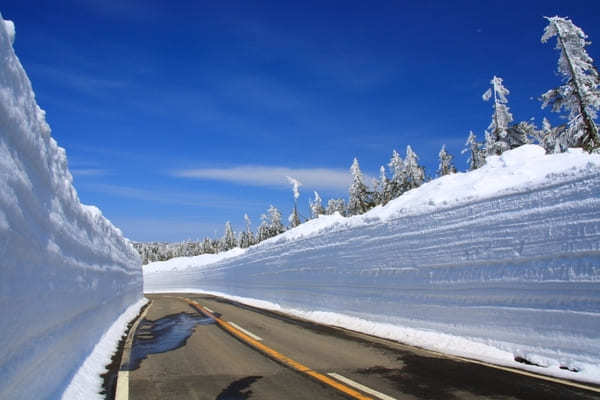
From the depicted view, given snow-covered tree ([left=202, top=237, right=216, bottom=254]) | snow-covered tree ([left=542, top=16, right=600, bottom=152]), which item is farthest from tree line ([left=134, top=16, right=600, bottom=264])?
snow-covered tree ([left=202, top=237, right=216, bottom=254])

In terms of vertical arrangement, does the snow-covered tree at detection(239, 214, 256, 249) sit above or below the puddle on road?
above

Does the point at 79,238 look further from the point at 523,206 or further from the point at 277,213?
the point at 277,213

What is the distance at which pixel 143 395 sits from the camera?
16.6 ft

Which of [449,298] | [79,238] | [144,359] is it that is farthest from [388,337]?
[79,238]

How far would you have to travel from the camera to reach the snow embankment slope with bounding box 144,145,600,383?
6.45m

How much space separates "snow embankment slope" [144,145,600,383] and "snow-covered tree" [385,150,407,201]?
1887 inches

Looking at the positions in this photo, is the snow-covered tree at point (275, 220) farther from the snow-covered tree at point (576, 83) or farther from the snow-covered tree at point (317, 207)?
the snow-covered tree at point (576, 83)

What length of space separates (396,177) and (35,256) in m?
65.6

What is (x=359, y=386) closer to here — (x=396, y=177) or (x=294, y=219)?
(x=396, y=177)

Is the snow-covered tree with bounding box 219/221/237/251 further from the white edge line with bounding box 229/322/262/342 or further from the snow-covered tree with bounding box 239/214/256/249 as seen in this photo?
the white edge line with bounding box 229/322/262/342

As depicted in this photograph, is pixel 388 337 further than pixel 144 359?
Yes

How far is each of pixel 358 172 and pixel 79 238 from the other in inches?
2355

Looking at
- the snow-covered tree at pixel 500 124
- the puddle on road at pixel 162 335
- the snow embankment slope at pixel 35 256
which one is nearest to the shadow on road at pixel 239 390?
the snow embankment slope at pixel 35 256

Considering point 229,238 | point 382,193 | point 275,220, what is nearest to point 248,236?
point 229,238
